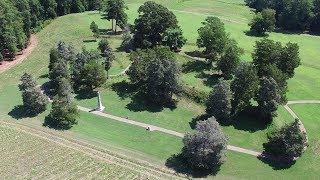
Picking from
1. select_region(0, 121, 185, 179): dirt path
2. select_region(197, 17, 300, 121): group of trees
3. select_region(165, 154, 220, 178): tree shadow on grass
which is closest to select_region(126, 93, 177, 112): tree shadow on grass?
select_region(197, 17, 300, 121): group of trees

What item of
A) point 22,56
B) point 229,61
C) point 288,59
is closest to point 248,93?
point 229,61

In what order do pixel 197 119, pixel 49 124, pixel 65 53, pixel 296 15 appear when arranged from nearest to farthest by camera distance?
pixel 49 124
pixel 197 119
pixel 65 53
pixel 296 15

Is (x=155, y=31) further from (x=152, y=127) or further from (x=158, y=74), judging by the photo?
(x=152, y=127)

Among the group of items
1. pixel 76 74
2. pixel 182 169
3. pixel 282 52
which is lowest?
pixel 182 169

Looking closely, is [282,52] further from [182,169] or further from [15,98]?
[15,98]

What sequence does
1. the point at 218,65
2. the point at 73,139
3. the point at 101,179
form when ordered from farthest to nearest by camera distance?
the point at 218,65 → the point at 73,139 → the point at 101,179

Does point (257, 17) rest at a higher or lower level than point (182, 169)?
higher

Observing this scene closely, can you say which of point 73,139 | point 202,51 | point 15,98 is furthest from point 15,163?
point 202,51
